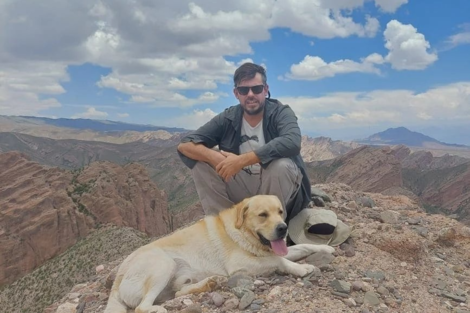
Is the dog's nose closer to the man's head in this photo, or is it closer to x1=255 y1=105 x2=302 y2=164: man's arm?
x1=255 y1=105 x2=302 y2=164: man's arm

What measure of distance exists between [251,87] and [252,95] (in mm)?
125

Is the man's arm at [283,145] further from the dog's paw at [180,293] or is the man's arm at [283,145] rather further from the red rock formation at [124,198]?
the red rock formation at [124,198]

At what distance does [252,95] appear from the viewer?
6266mm

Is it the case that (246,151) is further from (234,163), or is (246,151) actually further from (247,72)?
(247,72)

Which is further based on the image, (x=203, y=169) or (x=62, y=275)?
(x=62, y=275)

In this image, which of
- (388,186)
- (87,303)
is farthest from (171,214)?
(87,303)

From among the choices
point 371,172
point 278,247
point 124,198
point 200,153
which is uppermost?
point 200,153

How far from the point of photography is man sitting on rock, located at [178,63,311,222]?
232 inches

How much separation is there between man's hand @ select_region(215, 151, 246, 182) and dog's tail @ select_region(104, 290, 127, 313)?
6.89 ft

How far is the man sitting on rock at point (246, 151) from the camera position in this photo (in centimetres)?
590

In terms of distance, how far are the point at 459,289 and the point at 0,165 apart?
72945mm

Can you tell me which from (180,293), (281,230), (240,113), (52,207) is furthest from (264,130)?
(52,207)

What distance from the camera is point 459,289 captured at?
227 inches

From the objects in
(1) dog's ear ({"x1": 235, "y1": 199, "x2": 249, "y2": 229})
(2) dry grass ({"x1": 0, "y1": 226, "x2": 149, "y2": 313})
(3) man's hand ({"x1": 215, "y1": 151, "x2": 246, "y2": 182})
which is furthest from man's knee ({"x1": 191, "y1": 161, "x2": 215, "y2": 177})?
(2) dry grass ({"x1": 0, "y1": 226, "x2": 149, "y2": 313})
